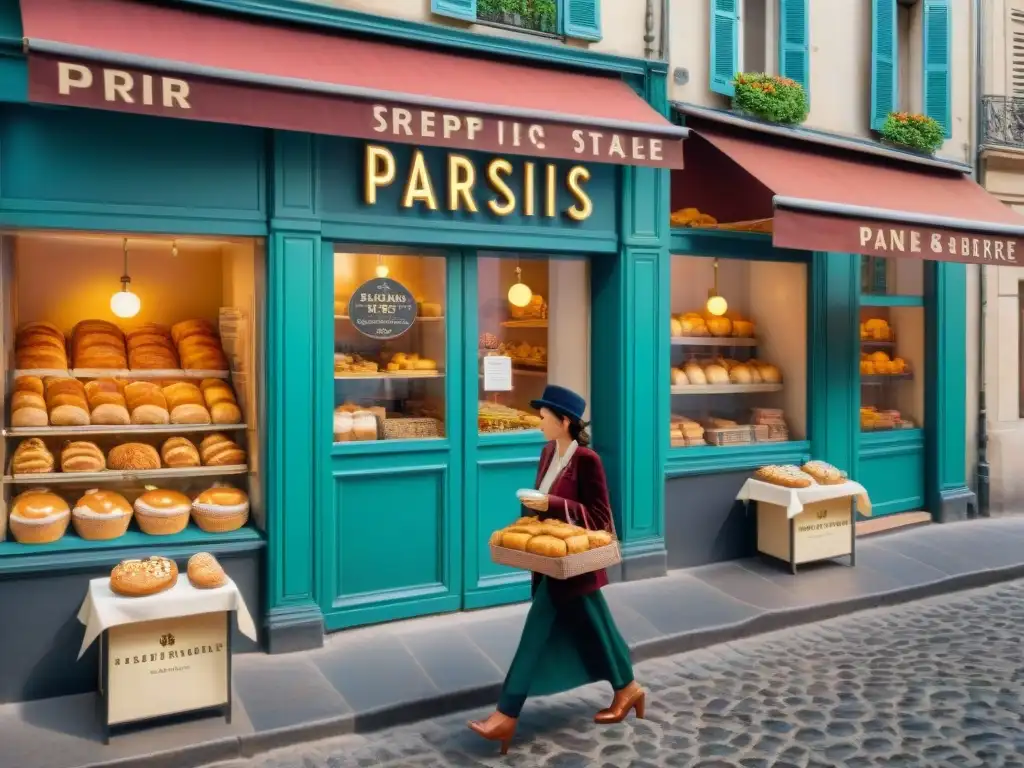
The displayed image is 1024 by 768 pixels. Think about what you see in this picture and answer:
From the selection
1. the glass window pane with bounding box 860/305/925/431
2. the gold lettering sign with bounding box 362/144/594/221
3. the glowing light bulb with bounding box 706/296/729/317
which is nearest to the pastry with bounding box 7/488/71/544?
the gold lettering sign with bounding box 362/144/594/221

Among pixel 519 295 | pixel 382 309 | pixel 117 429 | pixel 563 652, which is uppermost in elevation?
pixel 519 295

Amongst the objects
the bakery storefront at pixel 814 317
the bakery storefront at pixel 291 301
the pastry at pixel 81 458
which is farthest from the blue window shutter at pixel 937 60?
the pastry at pixel 81 458

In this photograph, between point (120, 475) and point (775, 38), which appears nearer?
point (120, 475)

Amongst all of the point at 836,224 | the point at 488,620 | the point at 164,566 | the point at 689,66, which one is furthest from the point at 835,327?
the point at 164,566

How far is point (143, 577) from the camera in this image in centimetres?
539

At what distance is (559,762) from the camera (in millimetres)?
5070

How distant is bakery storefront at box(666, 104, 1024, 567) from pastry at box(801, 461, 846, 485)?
1.66 feet

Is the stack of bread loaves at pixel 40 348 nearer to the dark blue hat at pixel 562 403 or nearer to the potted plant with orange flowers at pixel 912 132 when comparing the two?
the dark blue hat at pixel 562 403

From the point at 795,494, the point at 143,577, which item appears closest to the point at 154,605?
the point at 143,577

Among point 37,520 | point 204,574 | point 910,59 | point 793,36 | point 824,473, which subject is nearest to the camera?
point 204,574

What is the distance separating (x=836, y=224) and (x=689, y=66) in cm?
211

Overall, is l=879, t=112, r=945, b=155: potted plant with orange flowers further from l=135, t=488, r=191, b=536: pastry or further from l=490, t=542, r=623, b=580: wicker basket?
l=135, t=488, r=191, b=536: pastry

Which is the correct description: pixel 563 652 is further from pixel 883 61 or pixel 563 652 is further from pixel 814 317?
pixel 883 61

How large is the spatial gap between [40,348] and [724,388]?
6.27m
